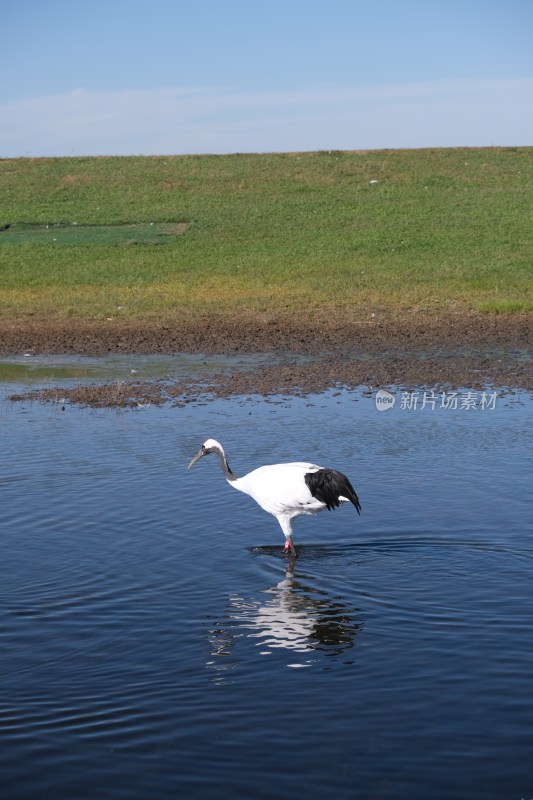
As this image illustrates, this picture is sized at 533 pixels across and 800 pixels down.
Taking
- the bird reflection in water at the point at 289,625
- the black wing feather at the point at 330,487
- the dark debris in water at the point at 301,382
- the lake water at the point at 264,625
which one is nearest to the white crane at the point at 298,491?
the black wing feather at the point at 330,487

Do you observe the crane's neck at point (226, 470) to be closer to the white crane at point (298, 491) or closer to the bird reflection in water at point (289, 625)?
the white crane at point (298, 491)

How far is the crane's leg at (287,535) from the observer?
40.1ft

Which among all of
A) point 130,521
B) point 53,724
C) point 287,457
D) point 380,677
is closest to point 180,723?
point 53,724

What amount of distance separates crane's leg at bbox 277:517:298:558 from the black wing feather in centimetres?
46

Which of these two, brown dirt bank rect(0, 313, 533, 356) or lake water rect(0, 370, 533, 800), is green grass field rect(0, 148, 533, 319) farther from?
lake water rect(0, 370, 533, 800)

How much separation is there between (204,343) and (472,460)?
12506mm

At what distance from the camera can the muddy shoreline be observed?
22406 millimetres

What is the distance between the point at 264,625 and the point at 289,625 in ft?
0.75

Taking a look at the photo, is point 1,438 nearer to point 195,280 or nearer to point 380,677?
point 380,677

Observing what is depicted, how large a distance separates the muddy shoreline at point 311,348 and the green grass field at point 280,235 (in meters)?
1.33

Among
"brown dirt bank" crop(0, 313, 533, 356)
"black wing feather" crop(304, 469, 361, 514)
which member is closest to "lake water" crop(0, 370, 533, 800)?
"black wing feather" crop(304, 469, 361, 514)

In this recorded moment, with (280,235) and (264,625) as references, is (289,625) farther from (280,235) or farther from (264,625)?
(280,235)

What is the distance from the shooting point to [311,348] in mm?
26766

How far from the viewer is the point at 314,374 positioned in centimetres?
2366
